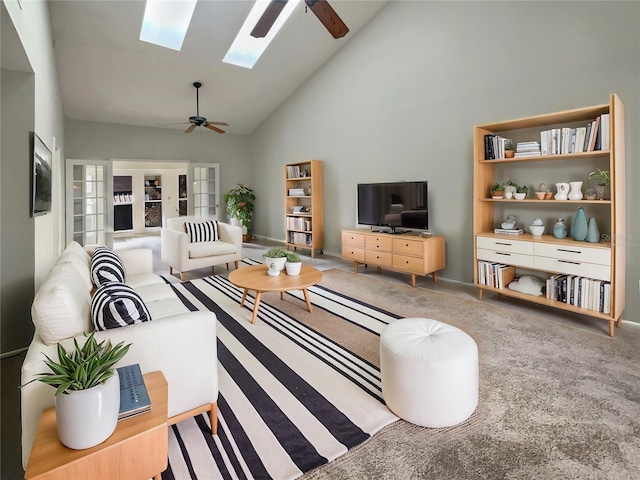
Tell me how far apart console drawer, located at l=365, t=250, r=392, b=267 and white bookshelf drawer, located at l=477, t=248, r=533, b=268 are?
1.21 meters

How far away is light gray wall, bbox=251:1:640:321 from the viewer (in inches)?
117

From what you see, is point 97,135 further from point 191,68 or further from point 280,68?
point 280,68

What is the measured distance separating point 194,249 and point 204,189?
3737 mm

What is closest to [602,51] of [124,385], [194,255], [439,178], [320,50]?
[439,178]

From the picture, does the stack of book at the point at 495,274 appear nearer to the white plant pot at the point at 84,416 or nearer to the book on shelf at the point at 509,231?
the book on shelf at the point at 509,231

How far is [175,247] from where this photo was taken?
4.66 m

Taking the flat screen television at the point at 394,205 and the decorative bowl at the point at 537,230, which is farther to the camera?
the flat screen television at the point at 394,205

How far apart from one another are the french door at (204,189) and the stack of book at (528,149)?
652 cm

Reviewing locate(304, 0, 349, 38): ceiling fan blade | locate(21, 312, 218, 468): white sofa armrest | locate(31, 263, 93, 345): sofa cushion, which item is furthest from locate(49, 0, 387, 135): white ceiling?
locate(21, 312, 218, 468): white sofa armrest

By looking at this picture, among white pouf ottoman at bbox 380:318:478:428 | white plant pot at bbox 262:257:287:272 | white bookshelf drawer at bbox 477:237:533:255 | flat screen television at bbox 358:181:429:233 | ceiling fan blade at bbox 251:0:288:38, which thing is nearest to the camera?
white pouf ottoman at bbox 380:318:478:428

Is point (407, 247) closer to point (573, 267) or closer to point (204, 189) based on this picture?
point (573, 267)

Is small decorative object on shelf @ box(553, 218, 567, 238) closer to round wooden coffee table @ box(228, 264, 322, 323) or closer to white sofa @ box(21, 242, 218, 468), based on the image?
round wooden coffee table @ box(228, 264, 322, 323)

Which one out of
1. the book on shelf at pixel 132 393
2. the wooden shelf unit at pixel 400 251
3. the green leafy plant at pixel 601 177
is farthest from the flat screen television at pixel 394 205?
the book on shelf at pixel 132 393

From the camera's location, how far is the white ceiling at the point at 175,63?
4250mm
